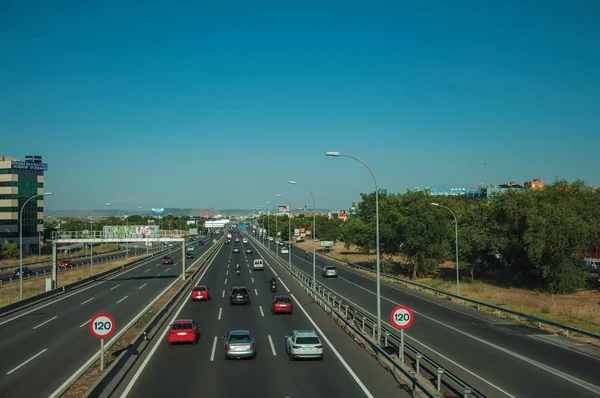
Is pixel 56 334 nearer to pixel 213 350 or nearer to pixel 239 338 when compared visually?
pixel 213 350

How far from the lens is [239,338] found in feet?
63.8

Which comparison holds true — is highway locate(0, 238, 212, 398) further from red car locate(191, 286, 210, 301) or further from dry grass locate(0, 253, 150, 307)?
dry grass locate(0, 253, 150, 307)

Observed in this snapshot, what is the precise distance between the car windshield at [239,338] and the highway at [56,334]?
19.6 feet

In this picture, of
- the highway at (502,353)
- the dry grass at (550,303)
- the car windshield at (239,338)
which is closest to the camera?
the highway at (502,353)

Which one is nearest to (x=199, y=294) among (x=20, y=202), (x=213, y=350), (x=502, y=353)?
(x=213, y=350)

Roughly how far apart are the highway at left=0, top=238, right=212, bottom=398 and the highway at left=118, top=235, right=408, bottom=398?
298cm

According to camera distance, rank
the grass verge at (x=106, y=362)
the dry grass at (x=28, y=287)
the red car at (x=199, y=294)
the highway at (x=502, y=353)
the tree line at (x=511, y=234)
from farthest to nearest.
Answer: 1. the tree line at (x=511, y=234)
2. the dry grass at (x=28, y=287)
3. the red car at (x=199, y=294)
4. the highway at (x=502, y=353)
5. the grass verge at (x=106, y=362)

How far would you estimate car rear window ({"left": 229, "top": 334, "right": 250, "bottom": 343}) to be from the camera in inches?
757

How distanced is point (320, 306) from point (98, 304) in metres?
17.6

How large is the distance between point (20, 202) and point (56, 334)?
96597mm

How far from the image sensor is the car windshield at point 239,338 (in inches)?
755

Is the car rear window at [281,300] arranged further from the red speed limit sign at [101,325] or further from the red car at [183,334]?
the red speed limit sign at [101,325]

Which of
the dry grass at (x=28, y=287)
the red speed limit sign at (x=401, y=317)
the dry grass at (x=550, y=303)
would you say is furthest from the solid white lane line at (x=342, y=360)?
the dry grass at (x=28, y=287)

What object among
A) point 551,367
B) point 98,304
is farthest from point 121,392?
point 98,304
